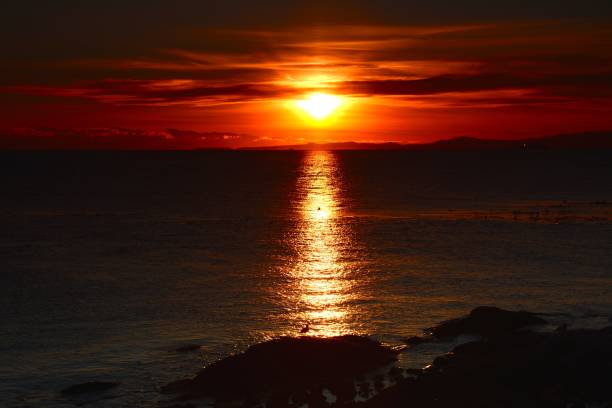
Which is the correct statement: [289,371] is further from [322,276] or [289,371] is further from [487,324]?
[322,276]

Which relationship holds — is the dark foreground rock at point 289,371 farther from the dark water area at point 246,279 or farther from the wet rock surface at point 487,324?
the wet rock surface at point 487,324

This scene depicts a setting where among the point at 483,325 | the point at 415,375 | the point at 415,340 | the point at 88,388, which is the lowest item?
the point at 88,388

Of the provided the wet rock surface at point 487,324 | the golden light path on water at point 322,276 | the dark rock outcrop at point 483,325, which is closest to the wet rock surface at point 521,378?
the dark rock outcrop at point 483,325

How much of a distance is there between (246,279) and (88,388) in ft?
94.8

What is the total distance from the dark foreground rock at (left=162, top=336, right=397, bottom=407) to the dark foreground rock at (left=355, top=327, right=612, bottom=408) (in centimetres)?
297

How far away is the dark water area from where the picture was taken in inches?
1483

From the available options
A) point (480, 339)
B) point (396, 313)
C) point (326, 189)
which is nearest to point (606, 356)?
point (480, 339)

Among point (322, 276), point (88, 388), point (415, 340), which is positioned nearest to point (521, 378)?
point (415, 340)

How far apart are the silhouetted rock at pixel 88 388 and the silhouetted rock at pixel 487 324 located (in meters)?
17.1

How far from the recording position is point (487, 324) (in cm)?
3878

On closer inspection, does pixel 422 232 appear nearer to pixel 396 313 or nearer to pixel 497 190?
pixel 396 313

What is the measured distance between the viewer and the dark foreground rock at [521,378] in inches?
1044

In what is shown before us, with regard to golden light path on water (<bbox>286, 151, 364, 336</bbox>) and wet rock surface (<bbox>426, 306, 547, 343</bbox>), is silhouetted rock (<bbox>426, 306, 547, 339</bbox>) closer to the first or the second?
wet rock surface (<bbox>426, 306, 547, 343</bbox>)

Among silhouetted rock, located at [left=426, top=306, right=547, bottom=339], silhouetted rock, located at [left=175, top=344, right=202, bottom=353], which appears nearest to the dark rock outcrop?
silhouetted rock, located at [left=426, top=306, right=547, bottom=339]
